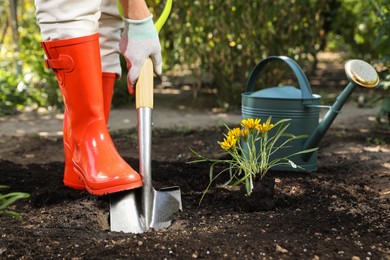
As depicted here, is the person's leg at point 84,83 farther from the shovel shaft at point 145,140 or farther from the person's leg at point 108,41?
the person's leg at point 108,41

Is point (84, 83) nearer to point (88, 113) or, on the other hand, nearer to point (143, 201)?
point (88, 113)

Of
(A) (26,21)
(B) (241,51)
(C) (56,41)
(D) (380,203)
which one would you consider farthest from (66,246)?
(A) (26,21)

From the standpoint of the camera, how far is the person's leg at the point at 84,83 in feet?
6.74

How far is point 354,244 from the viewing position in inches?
69.6

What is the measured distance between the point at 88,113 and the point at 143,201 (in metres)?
0.35

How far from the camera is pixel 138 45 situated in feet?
7.20

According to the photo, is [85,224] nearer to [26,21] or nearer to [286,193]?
[286,193]

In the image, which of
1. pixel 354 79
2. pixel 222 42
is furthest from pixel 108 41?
pixel 222 42

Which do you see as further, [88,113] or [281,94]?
[281,94]

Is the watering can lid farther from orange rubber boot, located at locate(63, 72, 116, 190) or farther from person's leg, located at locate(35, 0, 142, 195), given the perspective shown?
person's leg, located at locate(35, 0, 142, 195)

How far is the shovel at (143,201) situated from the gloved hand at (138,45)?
0.05m

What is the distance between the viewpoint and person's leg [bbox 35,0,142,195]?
205 centimetres

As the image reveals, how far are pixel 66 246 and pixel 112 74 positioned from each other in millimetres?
882

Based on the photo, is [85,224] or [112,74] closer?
[85,224]
